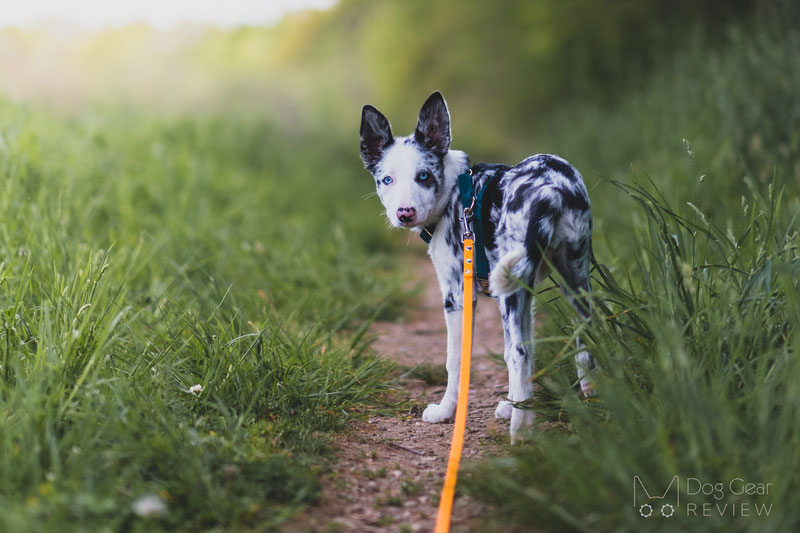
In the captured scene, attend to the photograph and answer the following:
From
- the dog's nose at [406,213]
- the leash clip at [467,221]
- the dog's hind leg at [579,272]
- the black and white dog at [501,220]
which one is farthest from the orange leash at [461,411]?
the dog's hind leg at [579,272]

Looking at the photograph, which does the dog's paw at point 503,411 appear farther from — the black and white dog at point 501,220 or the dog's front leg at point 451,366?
the dog's front leg at point 451,366

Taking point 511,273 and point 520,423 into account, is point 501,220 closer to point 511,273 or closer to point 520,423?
point 511,273

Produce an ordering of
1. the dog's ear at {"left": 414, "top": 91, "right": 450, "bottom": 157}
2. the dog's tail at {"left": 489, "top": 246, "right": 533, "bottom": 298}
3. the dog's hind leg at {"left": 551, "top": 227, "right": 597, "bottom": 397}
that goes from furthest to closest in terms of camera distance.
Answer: the dog's ear at {"left": 414, "top": 91, "right": 450, "bottom": 157}, the dog's hind leg at {"left": 551, "top": 227, "right": 597, "bottom": 397}, the dog's tail at {"left": 489, "top": 246, "right": 533, "bottom": 298}

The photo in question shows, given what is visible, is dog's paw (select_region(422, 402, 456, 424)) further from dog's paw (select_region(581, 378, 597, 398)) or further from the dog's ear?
the dog's ear

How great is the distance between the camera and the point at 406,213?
2.84 metres

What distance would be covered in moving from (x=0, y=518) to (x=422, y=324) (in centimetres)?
344

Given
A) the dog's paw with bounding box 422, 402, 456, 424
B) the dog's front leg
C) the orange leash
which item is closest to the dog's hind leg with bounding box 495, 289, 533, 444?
the orange leash

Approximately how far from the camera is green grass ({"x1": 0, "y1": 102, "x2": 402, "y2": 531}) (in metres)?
2.07

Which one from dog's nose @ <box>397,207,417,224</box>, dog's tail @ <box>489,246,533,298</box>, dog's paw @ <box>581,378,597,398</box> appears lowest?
dog's paw @ <box>581,378,597,398</box>

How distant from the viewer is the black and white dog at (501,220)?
2559 mm

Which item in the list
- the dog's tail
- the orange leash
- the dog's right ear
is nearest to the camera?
the orange leash

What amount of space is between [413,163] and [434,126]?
0.20 meters

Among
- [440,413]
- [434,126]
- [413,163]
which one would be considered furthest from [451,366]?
[434,126]

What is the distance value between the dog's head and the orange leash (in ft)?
0.86
